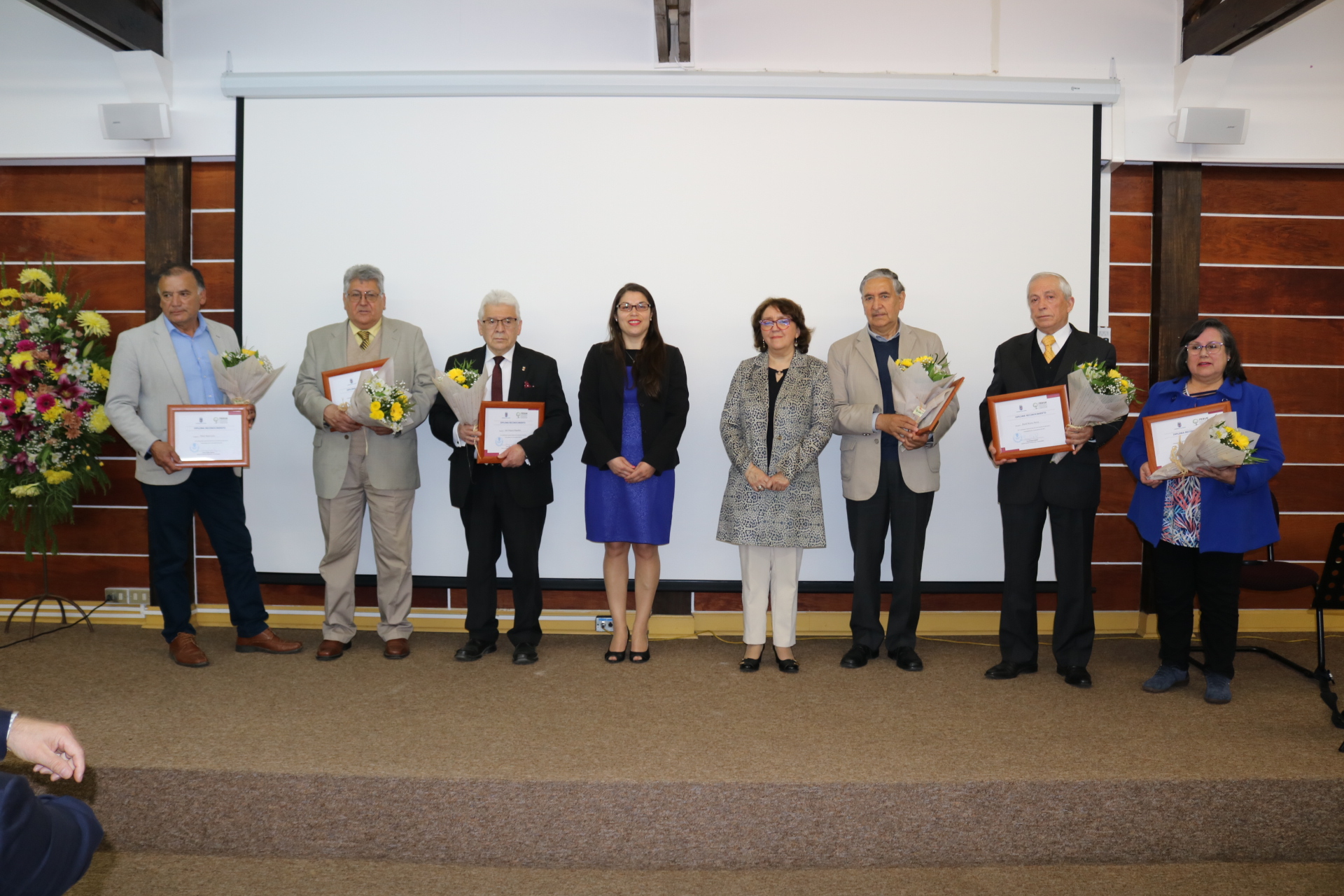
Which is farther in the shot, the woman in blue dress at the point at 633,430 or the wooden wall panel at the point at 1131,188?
the wooden wall panel at the point at 1131,188

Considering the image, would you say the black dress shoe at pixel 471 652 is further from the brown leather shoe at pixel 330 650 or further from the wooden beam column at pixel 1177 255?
the wooden beam column at pixel 1177 255

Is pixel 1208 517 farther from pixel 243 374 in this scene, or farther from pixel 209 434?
pixel 209 434

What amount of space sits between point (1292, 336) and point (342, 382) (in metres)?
5.20

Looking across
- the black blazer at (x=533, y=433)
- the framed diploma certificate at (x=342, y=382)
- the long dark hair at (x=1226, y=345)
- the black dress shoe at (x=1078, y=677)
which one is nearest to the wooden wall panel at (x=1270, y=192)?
the long dark hair at (x=1226, y=345)

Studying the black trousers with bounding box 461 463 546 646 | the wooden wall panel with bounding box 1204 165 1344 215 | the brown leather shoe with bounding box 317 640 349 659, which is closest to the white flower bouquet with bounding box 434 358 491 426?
the black trousers with bounding box 461 463 546 646

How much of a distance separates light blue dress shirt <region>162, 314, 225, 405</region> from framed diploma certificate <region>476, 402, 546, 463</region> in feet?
4.24

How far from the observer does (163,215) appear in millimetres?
4406

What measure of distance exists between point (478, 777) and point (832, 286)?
117 inches

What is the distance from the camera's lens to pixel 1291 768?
2609mm

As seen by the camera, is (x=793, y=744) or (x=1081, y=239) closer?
(x=793, y=744)

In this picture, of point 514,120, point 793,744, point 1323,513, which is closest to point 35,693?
point 793,744

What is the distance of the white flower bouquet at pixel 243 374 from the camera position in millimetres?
3533

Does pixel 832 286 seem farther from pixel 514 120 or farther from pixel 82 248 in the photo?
pixel 82 248

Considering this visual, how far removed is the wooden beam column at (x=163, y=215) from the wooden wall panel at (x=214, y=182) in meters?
0.05
